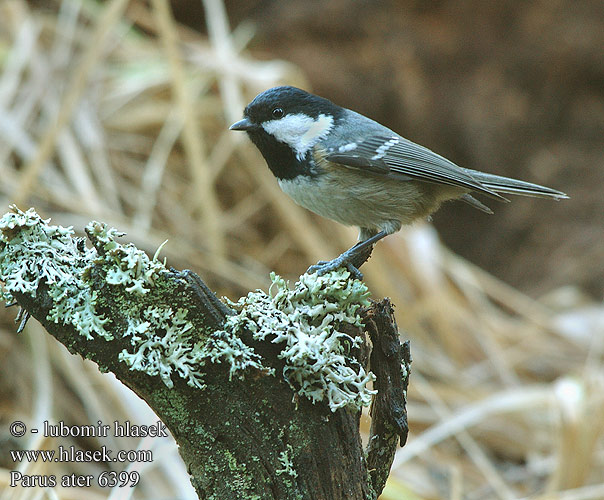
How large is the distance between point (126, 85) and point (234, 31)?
1415 millimetres

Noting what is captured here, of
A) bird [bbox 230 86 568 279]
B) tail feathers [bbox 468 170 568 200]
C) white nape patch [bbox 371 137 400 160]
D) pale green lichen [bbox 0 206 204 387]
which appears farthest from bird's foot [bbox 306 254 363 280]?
tail feathers [bbox 468 170 568 200]

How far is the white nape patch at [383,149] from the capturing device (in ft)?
6.87

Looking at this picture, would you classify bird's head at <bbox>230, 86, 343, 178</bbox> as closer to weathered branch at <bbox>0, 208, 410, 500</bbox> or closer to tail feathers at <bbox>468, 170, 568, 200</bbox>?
tail feathers at <bbox>468, 170, 568, 200</bbox>

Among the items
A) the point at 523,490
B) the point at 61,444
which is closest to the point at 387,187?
the point at 61,444

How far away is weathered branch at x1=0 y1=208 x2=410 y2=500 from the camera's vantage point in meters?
1.25

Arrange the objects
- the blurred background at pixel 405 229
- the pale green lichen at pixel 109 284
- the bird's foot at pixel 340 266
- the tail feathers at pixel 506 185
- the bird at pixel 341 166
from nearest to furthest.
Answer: the pale green lichen at pixel 109 284 → the bird's foot at pixel 340 266 → the bird at pixel 341 166 → the tail feathers at pixel 506 185 → the blurred background at pixel 405 229

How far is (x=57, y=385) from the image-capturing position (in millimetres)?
2838

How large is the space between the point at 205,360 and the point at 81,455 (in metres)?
1.13

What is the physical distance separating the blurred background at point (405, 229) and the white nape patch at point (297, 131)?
3.38 feet

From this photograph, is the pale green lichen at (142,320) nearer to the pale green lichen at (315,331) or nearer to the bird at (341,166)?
the pale green lichen at (315,331)

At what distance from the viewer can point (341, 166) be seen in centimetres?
204

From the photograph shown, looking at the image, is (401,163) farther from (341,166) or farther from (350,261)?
(350,261)

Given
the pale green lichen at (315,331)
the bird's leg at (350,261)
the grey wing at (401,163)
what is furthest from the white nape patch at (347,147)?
the pale green lichen at (315,331)

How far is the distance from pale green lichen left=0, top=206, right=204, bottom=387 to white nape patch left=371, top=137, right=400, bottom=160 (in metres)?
1.03
